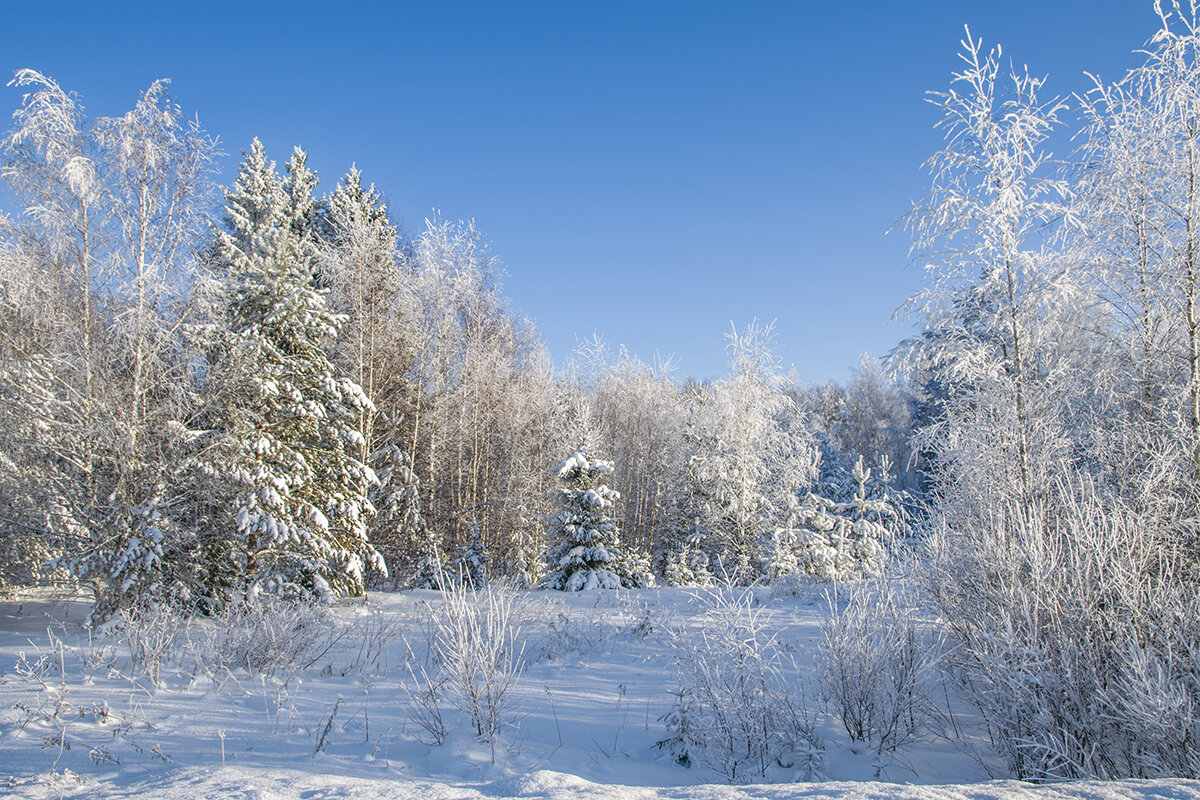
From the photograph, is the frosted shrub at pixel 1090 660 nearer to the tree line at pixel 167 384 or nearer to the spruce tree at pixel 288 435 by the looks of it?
the tree line at pixel 167 384

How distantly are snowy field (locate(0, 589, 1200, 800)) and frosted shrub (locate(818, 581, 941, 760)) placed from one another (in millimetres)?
143

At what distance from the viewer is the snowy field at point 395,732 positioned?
340cm

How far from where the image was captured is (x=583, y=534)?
1503cm

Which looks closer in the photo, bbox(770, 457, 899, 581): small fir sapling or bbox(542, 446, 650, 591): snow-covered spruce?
bbox(770, 457, 899, 581): small fir sapling

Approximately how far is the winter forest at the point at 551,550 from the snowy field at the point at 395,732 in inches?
1.5

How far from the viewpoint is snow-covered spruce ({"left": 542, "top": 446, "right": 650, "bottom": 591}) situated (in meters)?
14.8

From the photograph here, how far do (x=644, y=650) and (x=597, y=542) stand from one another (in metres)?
7.87

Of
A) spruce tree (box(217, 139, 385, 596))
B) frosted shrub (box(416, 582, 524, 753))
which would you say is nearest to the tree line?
spruce tree (box(217, 139, 385, 596))

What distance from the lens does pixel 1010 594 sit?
177 inches

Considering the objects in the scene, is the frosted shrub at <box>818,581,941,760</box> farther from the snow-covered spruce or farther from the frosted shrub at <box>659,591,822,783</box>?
the snow-covered spruce

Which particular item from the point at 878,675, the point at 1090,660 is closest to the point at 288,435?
the point at 878,675

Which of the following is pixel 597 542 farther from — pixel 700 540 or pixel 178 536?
pixel 178 536

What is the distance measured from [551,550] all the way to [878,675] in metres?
11.8

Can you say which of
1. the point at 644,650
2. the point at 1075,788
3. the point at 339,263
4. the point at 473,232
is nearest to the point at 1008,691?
the point at 1075,788
